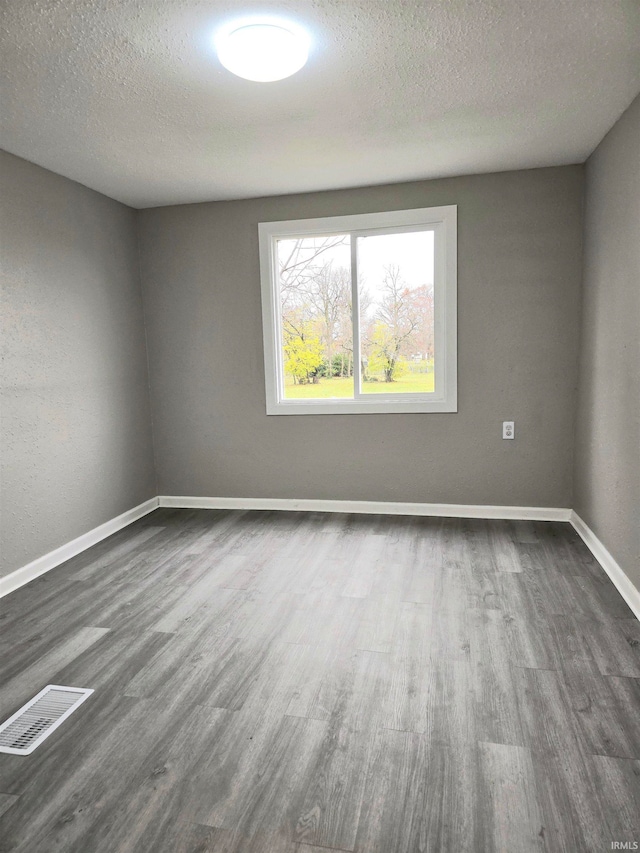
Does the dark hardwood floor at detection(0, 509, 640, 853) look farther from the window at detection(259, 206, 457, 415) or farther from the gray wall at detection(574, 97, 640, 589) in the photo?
the window at detection(259, 206, 457, 415)

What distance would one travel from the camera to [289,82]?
228 cm

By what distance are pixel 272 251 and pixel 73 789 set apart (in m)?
3.38

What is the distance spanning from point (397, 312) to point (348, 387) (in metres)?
0.64

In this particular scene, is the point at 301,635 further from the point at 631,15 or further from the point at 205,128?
the point at 631,15

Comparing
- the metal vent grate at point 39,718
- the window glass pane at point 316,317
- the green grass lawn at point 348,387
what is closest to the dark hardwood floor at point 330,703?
the metal vent grate at point 39,718

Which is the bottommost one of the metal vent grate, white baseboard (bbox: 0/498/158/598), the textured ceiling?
the metal vent grate

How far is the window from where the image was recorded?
3834 millimetres

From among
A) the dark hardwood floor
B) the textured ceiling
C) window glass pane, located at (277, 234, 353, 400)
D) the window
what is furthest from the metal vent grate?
window glass pane, located at (277, 234, 353, 400)

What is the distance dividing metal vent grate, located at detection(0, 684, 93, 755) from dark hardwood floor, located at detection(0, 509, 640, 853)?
1.9 inches

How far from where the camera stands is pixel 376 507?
4.09 metres

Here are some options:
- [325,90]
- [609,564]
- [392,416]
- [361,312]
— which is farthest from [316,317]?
[609,564]

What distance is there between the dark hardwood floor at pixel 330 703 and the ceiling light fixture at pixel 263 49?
2.23 metres

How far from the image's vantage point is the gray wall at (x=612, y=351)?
Answer: 8.50ft

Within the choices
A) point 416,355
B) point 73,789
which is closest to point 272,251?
point 416,355
